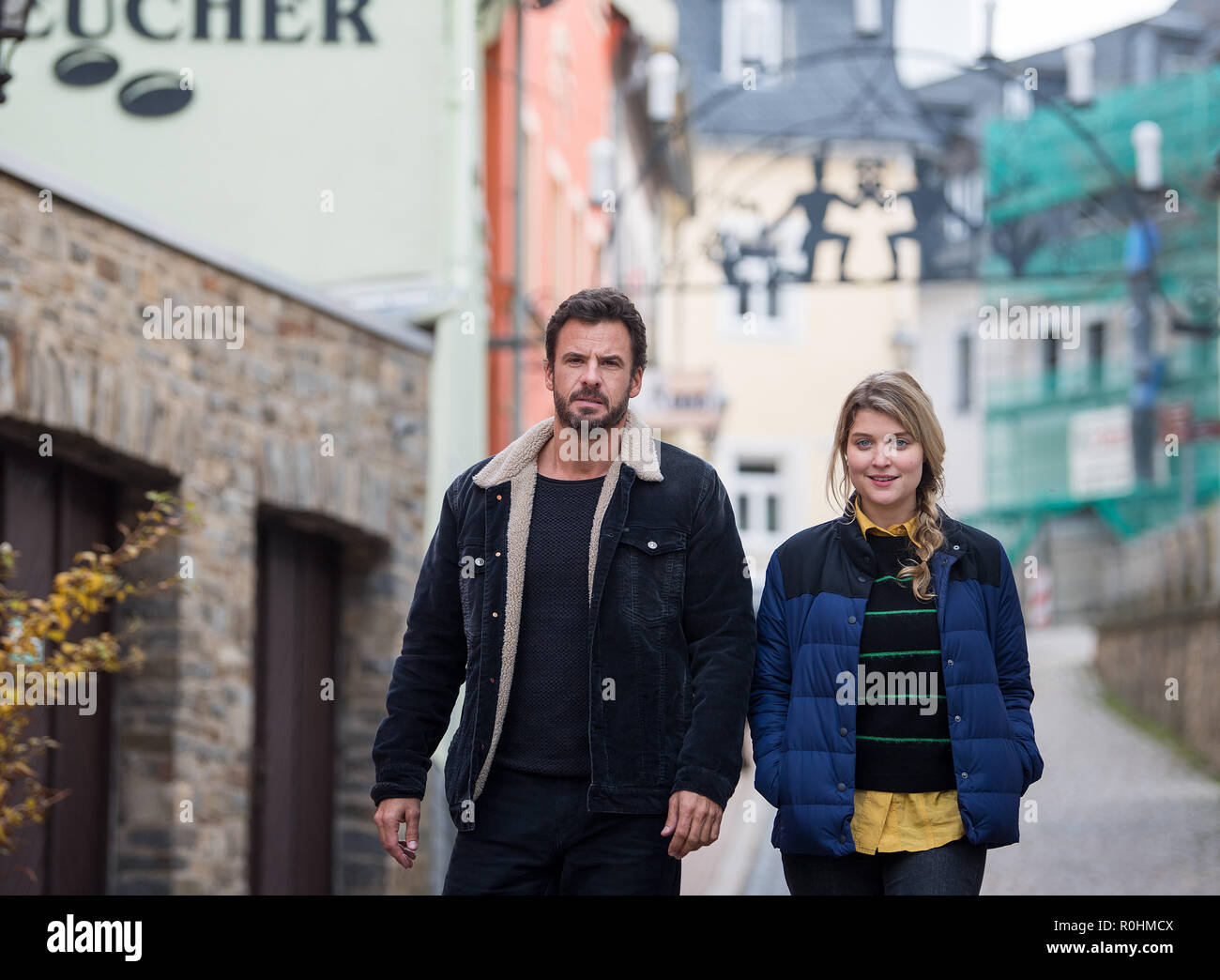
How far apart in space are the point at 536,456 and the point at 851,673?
859 millimetres

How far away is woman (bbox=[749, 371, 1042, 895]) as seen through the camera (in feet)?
13.8

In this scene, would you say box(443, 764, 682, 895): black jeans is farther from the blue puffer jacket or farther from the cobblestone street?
the cobblestone street

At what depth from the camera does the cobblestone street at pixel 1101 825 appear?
12383 millimetres

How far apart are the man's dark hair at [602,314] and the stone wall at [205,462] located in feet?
11.1

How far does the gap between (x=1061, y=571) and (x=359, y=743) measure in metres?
27.8

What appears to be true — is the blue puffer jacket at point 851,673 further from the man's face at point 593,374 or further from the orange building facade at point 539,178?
the orange building facade at point 539,178

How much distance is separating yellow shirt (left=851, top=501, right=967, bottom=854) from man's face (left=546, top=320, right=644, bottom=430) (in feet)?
3.08

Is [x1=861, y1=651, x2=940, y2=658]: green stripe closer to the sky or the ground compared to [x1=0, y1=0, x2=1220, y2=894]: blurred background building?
closer to the ground

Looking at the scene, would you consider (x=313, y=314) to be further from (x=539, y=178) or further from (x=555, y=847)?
(x=555, y=847)

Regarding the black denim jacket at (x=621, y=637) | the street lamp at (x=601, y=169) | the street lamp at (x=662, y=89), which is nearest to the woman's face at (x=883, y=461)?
the black denim jacket at (x=621, y=637)

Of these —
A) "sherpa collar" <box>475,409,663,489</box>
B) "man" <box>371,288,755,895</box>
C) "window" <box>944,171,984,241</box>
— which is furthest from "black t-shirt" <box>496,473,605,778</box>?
"window" <box>944,171,984,241</box>

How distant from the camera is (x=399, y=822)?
175 inches

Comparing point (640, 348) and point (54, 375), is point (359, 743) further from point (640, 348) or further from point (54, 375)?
point (640, 348)

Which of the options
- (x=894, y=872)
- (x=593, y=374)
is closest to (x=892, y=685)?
(x=894, y=872)
